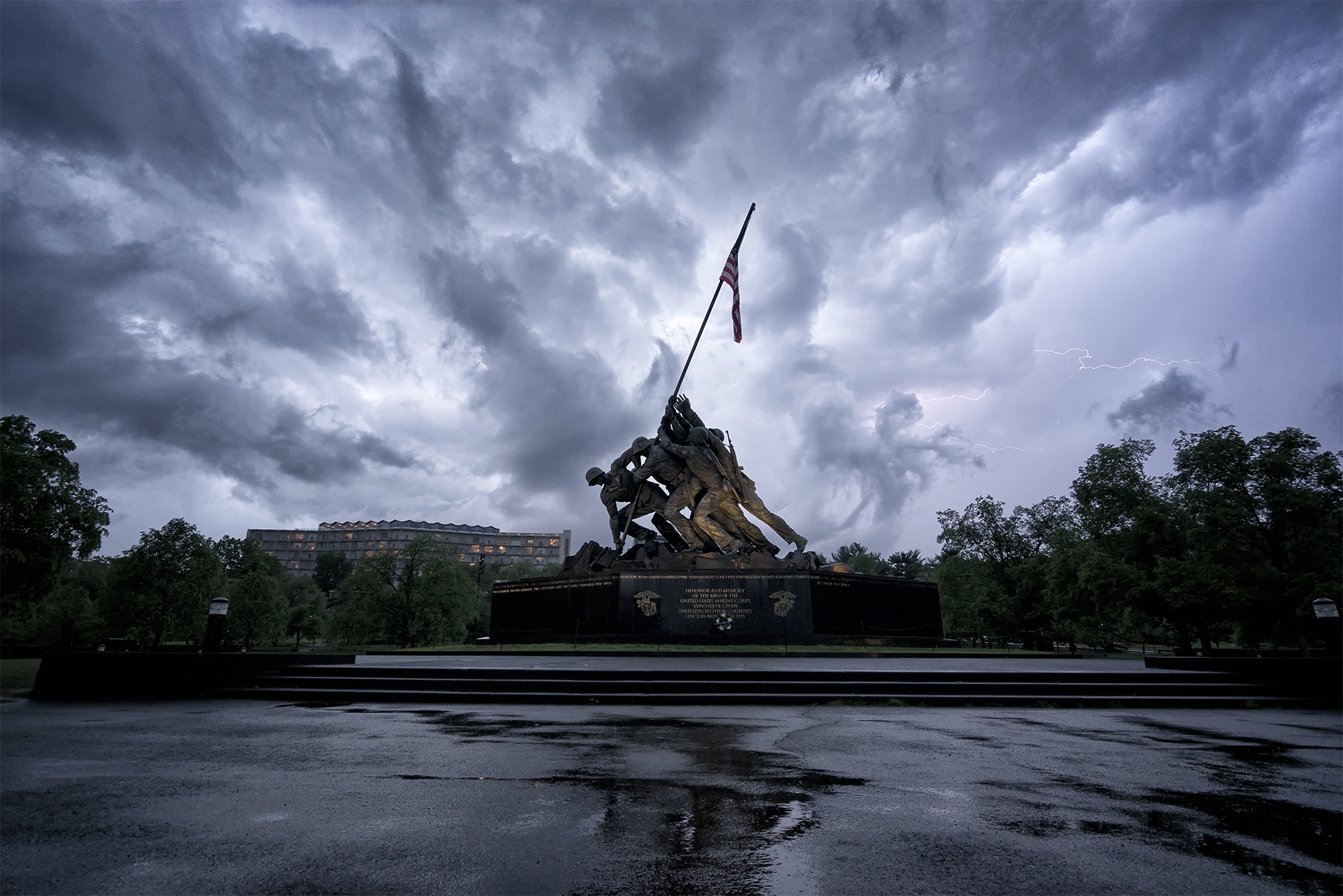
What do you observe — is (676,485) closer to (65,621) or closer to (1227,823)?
(1227,823)

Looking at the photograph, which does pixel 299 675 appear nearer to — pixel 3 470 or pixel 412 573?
pixel 3 470

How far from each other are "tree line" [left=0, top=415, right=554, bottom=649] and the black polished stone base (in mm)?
10057

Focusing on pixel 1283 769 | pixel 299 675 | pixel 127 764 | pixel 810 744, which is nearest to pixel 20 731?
pixel 127 764

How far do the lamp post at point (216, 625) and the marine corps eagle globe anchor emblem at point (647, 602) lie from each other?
1490 centimetres

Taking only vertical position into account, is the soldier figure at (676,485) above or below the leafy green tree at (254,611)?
above

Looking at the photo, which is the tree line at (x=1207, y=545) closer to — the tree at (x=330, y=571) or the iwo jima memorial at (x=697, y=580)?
the iwo jima memorial at (x=697, y=580)

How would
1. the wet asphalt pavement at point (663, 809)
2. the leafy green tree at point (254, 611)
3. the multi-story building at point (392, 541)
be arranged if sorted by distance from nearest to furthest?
the wet asphalt pavement at point (663, 809) → the leafy green tree at point (254, 611) → the multi-story building at point (392, 541)

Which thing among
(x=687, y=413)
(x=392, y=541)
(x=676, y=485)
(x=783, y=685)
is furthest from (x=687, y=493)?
(x=392, y=541)

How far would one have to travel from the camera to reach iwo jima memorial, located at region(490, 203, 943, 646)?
2578 centimetres

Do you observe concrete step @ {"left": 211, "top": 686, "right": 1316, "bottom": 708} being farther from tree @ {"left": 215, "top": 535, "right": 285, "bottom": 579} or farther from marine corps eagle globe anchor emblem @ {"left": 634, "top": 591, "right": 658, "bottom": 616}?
tree @ {"left": 215, "top": 535, "right": 285, "bottom": 579}

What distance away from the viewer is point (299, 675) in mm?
12484

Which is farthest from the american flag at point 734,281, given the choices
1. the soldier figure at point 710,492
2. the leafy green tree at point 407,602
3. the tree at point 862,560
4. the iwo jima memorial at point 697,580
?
the tree at point 862,560

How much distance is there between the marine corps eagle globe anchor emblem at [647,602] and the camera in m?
25.9

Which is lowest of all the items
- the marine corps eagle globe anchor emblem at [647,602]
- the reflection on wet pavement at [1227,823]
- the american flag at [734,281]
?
the reflection on wet pavement at [1227,823]
